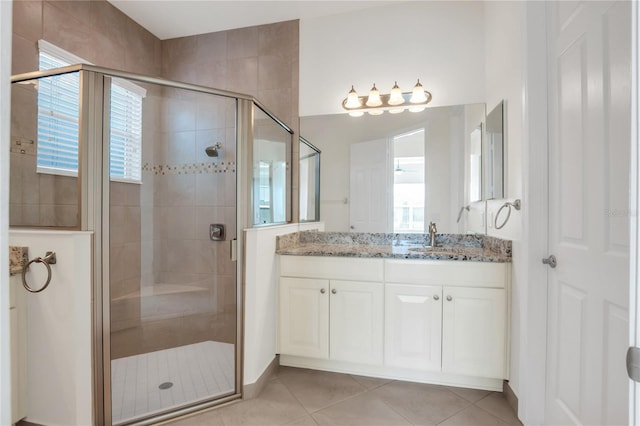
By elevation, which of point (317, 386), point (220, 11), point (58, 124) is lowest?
point (317, 386)

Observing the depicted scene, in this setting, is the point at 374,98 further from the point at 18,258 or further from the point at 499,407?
the point at 18,258

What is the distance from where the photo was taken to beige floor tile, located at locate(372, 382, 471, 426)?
1695 mm

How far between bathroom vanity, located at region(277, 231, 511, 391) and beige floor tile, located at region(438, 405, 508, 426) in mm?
212

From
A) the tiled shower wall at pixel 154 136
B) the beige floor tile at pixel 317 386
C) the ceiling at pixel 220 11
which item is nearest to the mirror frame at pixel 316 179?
the tiled shower wall at pixel 154 136

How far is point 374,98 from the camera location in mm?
2469

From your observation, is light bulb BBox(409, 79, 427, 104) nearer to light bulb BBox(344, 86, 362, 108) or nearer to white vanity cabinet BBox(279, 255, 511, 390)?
light bulb BBox(344, 86, 362, 108)

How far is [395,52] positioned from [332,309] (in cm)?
206

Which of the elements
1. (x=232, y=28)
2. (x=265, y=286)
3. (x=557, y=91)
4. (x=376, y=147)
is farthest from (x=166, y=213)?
(x=557, y=91)

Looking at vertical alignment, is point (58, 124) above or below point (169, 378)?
above

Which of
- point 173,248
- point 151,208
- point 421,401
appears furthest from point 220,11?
point 421,401

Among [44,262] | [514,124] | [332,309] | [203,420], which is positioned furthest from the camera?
[332,309]

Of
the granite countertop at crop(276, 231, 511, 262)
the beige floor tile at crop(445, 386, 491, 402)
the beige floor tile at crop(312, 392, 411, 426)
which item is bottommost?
the beige floor tile at crop(312, 392, 411, 426)

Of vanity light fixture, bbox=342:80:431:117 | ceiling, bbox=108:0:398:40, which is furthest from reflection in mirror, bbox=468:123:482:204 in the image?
ceiling, bbox=108:0:398:40

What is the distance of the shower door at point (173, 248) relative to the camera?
1727 mm
